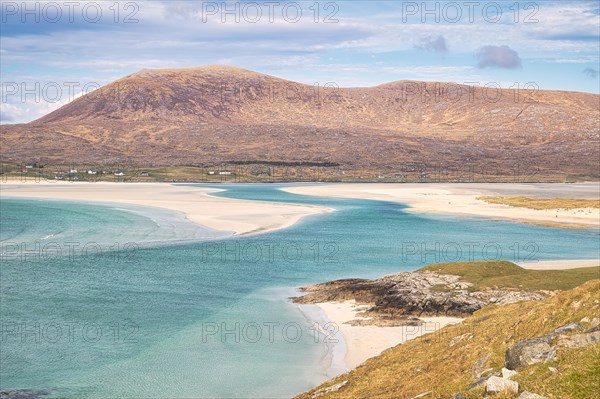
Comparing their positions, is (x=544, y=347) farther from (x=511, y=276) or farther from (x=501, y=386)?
(x=511, y=276)

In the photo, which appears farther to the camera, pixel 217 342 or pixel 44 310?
pixel 44 310

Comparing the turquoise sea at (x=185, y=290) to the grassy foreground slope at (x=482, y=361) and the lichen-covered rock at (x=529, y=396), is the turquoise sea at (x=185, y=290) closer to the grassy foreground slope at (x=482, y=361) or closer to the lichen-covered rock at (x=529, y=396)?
the grassy foreground slope at (x=482, y=361)

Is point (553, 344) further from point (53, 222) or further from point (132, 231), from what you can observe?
point (53, 222)

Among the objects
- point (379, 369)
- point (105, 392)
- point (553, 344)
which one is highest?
point (553, 344)

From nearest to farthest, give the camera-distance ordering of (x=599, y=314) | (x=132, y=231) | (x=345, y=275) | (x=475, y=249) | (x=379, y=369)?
(x=599, y=314)
(x=379, y=369)
(x=345, y=275)
(x=475, y=249)
(x=132, y=231)

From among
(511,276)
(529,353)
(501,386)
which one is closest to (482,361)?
(529,353)

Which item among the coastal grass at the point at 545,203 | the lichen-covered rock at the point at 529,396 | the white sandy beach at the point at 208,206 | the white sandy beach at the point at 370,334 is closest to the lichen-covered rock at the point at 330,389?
the white sandy beach at the point at 370,334

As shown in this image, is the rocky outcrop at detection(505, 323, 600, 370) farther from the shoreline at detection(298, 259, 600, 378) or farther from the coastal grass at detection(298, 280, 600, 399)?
the shoreline at detection(298, 259, 600, 378)

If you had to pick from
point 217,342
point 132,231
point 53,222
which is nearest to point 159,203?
point 53,222
